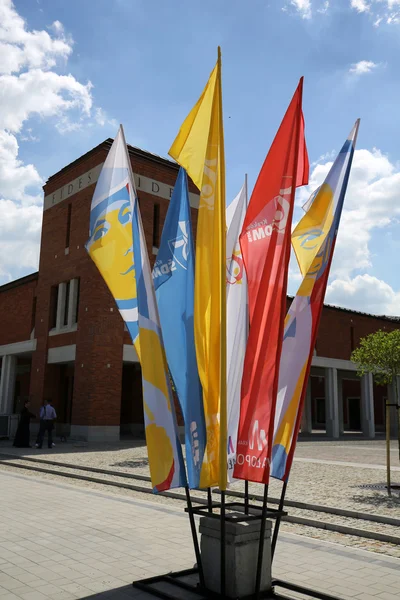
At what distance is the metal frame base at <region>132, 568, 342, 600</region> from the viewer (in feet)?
14.0

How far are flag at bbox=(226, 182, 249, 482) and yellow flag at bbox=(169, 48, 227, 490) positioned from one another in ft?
2.02

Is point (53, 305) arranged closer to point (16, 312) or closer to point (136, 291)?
point (16, 312)

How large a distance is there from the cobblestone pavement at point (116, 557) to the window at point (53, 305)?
721 inches

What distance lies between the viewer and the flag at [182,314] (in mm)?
4434

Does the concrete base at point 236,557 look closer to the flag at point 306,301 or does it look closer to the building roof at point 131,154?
the flag at point 306,301

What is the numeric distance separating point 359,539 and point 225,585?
10.6 ft

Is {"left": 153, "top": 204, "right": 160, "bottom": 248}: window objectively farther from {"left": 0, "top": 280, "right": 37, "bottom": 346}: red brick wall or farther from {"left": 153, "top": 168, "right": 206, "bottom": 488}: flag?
{"left": 153, "top": 168, "right": 206, "bottom": 488}: flag

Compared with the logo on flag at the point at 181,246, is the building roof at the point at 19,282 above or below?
above

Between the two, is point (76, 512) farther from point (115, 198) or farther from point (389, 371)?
point (389, 371)

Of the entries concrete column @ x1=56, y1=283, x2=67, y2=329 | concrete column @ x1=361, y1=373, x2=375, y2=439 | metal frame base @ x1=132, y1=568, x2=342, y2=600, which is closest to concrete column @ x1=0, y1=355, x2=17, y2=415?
concrete column @ x1=56, y1=283, x2=67, y2=329

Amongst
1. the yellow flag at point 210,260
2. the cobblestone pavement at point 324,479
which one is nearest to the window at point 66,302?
the cobblestone pavement at point 324,479

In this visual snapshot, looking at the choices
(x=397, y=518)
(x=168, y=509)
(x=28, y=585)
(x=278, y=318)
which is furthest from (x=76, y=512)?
(x=278, y=318)

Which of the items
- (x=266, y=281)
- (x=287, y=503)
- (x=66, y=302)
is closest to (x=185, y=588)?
(x=266, y=281)

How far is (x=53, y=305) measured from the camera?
1037 inches
